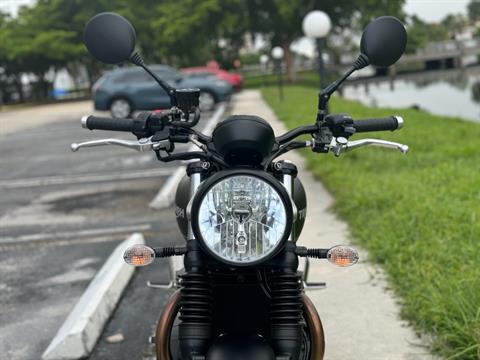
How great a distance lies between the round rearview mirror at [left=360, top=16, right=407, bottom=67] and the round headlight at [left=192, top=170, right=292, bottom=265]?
68 centimetres

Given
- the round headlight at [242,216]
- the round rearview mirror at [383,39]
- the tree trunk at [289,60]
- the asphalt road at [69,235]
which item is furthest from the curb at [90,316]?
the tree trunk at [289,60]

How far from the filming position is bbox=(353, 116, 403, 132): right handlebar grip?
88.4 inches

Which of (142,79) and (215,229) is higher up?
(215,229)

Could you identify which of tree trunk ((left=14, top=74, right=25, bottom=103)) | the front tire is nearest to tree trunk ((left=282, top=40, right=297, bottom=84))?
tree trunk ((left=14, top=74, right=25, bottom=103))

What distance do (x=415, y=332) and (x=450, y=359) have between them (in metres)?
0.55

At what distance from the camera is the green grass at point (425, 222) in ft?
11.1

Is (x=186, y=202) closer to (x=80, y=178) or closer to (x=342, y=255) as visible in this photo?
(x=342, y=255)

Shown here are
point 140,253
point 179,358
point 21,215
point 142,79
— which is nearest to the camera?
point 140,253

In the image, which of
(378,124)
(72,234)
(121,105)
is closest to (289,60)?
(121,105)

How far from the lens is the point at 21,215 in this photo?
778 centimetres

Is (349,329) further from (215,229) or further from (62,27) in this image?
(62,27)

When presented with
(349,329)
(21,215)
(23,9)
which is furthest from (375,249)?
(23,9)

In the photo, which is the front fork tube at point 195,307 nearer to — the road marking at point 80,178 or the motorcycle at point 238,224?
the motorcycle at point 238,224

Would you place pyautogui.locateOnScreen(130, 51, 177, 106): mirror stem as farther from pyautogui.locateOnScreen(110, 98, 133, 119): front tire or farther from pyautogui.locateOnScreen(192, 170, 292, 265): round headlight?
pyautogui.locateOnScreen(110, 98, 133, 119): front tire
